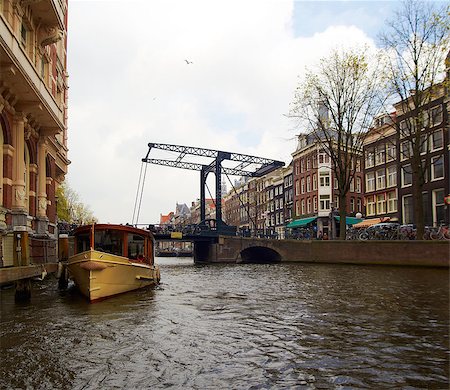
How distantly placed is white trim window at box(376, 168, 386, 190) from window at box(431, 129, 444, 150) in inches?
347

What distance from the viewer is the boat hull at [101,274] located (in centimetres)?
1438

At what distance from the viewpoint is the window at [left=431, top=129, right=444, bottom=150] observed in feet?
112

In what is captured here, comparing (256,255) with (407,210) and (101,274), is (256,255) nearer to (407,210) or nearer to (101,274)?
(407,210)

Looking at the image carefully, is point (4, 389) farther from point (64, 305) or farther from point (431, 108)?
point (431, 108)

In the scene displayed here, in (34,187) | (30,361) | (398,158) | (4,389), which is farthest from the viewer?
(398,158)

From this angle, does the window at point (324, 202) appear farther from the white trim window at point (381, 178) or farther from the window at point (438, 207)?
the window at point (438, 207)

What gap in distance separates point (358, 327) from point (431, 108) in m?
28.3

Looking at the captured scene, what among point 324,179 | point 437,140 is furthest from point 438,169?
point 324,179

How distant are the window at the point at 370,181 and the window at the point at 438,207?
35.8ft

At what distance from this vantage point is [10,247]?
1459 centimetres

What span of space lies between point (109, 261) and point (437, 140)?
27741 mm

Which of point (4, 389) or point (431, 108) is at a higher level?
point (431, 108)

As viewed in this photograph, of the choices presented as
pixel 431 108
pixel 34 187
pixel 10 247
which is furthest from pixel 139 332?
pixel 431 108

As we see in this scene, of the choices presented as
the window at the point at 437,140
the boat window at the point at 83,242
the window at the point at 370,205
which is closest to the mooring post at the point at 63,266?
the boat window at the point at 83,242
